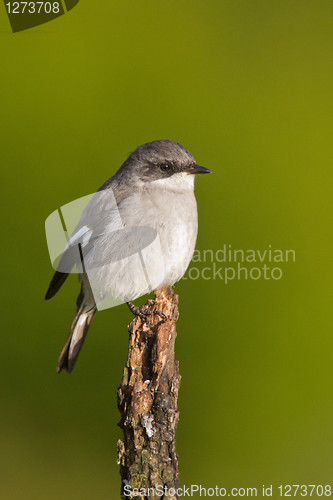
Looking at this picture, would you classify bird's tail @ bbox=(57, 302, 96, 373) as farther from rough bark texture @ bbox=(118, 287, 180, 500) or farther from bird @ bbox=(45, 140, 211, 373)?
rough bark texture @ bbox=(118, 287, 180, 500)

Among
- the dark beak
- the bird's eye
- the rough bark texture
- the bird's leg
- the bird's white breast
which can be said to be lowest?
the rough bark texture

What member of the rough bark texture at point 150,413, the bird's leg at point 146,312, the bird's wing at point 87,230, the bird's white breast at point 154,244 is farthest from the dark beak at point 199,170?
the rough bark texture at point 150,413

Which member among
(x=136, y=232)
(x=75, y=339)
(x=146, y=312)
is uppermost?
(x=136, y=232)

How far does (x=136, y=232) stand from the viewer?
3988 mm

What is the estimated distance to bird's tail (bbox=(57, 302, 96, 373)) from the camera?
4.48m

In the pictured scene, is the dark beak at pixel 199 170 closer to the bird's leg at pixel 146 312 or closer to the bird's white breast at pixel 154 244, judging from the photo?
the bird's white breast at pixel 154 244

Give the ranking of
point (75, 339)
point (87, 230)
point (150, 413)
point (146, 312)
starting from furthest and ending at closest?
1. point (75, 339)
2. point (87, 230)
3. point (146, 312)
4. point (150, 413)

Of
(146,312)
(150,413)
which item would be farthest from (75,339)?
(150,413)

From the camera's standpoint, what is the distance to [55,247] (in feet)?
14.4

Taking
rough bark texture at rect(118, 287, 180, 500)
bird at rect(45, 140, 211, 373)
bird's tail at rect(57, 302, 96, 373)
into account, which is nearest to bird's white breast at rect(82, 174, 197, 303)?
bird at rect(45, 140, 211, 373)

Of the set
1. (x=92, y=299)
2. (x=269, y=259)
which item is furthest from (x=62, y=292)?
→ (x=269, y=259)

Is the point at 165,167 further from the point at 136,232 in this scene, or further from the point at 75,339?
the point at 75,339

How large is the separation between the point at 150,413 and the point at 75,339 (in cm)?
141

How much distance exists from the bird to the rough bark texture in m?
0.58
